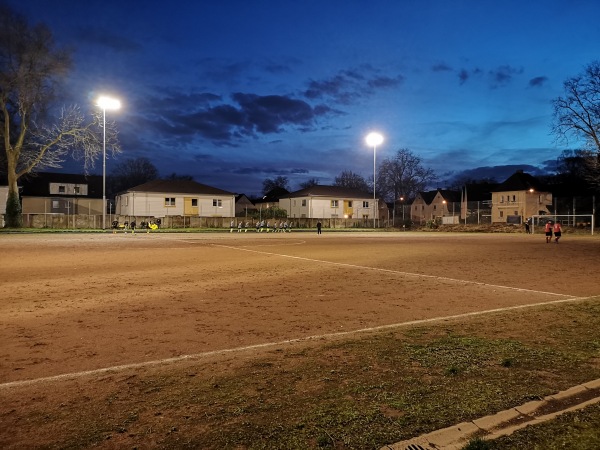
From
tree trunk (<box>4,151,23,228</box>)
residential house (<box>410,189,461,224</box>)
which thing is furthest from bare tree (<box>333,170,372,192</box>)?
tree trunk (<box>4,151,23,228</box>)

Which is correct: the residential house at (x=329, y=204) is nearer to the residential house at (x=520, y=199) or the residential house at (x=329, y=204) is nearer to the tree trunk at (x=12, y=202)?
the residential house at (x=520, y=199)

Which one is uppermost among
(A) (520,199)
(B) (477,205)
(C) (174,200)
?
(A) (520,199)

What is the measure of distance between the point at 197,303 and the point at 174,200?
5403cm

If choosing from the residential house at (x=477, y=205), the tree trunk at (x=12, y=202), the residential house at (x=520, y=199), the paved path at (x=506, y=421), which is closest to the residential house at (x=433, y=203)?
the residential house at (x=477, y=205)

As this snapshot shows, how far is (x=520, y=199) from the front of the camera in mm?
75438

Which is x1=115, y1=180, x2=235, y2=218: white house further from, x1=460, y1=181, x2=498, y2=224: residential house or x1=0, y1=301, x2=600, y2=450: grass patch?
x1=0, y1=301, x2=600, y2=450: grass patch

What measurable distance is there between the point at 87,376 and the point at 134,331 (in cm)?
199

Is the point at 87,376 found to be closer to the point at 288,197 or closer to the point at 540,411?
the point at 540,411

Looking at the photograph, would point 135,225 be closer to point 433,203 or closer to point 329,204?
point 329,204

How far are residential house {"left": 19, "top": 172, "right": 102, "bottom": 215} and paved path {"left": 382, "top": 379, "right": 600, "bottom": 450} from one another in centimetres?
6763

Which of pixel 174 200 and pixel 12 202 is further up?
pixel 174 200

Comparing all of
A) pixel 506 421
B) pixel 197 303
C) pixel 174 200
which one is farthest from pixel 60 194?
pixel 506 421

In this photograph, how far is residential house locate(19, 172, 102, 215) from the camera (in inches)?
2530

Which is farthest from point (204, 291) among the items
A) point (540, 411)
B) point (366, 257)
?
point (366, 257)
